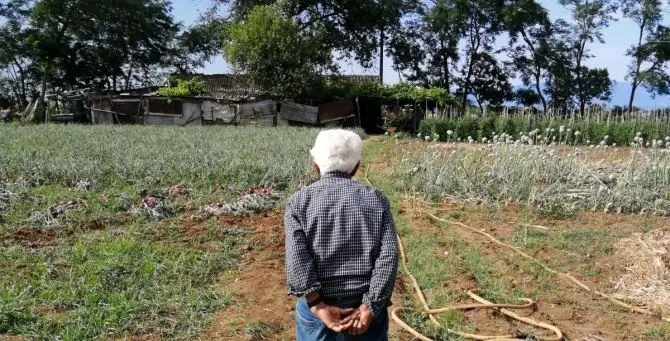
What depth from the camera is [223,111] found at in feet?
66.1

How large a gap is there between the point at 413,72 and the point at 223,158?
2371cm

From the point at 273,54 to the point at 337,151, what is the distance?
18707 millimetres

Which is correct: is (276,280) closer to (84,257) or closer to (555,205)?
(84,257)

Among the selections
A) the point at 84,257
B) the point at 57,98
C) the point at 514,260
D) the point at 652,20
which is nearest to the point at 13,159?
the point at 84,257

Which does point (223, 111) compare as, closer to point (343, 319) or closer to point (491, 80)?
point (491, 80)

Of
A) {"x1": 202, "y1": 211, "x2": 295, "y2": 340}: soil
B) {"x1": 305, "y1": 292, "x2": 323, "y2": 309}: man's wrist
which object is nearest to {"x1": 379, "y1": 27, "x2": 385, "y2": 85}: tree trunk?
{"x1": 202, "y1": 211, "x2": 295, "y2": 340}: soil

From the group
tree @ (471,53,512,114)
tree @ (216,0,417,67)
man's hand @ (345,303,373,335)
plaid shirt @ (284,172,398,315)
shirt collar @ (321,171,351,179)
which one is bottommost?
man's hand @ (345,303,373,335)

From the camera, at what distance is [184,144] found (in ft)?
36.1

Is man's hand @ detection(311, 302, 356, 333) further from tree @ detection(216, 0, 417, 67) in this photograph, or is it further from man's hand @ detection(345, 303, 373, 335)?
tree @ detection(216, 0, 417, 67)

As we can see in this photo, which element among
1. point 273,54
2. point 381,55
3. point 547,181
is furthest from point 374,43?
point 547,181

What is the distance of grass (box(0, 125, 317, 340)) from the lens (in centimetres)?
321

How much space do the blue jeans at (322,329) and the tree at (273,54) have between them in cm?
1824

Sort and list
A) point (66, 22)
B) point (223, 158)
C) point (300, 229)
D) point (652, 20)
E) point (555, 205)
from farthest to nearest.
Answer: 1. point (652, 20)
2. point (66, 22)
3. point (223, 158)
4. point (555, 205)
5. point (300, 229)

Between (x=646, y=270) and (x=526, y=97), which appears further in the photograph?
(x=526, y=97)
